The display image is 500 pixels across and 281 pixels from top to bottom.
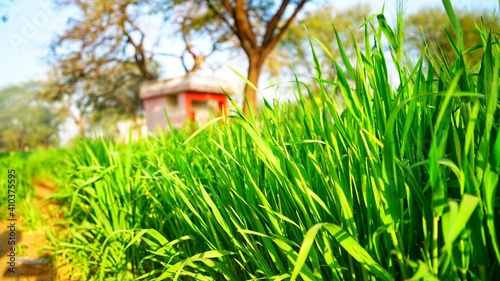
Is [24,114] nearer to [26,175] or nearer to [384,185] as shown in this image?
[26,175]

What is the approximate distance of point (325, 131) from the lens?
3.10ft

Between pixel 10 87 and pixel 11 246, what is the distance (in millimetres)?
54213

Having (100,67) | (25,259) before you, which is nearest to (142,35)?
(100,67)

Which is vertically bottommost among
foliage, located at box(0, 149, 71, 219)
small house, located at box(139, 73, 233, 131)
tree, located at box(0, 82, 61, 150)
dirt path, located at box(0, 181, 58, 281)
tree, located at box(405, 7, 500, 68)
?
dirt path, located at box(0, 181, 58, 281)

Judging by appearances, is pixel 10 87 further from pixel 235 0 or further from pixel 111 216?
pixel 111 216

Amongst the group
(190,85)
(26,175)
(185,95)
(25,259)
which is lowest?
(25,259)

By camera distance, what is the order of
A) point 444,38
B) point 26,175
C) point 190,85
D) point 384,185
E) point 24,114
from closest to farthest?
1. point 384,185
2. point 444,38
3. point 26,175
4. point 190,85
5. point 24,114

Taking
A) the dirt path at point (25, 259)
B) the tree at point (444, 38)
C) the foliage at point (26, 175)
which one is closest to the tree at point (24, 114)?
the foliage at point (26, 175)

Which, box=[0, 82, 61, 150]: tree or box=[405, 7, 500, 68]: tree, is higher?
box=[0, 82, 61, 150]: tree

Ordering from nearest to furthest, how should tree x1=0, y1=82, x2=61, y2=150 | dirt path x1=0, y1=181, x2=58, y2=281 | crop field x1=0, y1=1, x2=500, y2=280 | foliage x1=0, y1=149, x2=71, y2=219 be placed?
1. crop field x1=0, y1=1, x2=500, y2=280
2. dirt path x1=0, y1=181, x2=58, y2=281
3. foliage x1=0, y1=149, x2=71, y2=219
4. tree x1=0, y1=82, x2=61, y2=150

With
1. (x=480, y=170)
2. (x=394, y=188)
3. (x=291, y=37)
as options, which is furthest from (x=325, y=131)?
(x=291, y=37)

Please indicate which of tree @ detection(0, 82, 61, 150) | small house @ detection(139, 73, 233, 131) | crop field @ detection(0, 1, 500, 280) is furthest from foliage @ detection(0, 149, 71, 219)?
tree @ detection(0, 82, 61, 150)

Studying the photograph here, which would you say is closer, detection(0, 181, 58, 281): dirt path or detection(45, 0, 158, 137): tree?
detection(0, 181, 58, 281): dirt path

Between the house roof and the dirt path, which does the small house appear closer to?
the house roof
